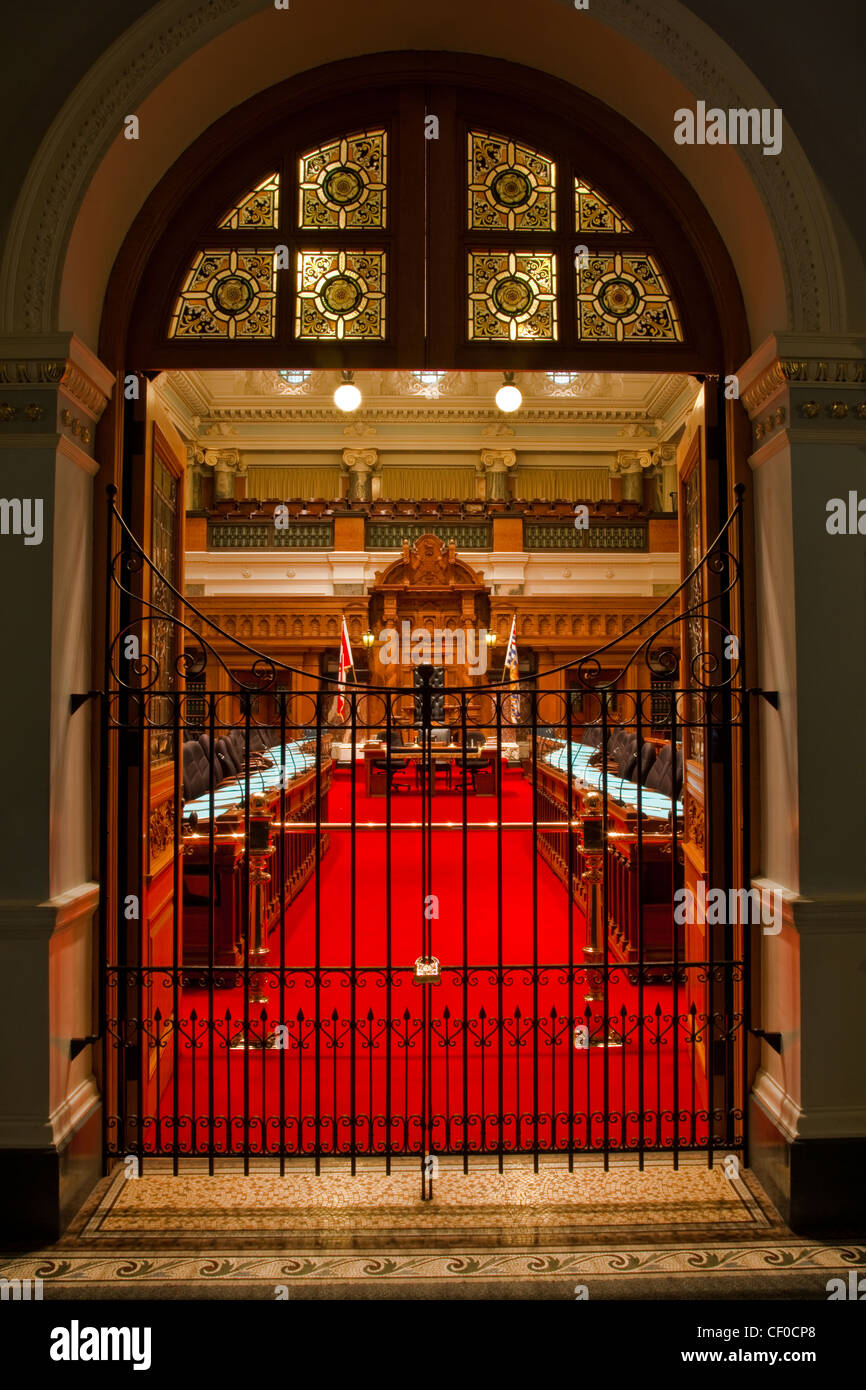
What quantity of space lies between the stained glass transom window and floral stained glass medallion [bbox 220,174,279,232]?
3.88 ft

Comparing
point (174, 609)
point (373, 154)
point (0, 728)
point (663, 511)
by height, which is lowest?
point (0, 728)

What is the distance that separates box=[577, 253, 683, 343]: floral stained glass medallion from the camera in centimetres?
334

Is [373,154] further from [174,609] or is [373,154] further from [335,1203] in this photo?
[335,1203]

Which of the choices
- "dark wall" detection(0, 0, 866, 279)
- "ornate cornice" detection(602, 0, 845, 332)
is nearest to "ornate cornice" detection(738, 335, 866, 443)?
"ornate cornice" detection(602, 0, 845, 332)

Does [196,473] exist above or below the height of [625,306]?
above

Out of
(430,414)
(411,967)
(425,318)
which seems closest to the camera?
(411,967)

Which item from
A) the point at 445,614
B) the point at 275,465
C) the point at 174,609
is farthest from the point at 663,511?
the point at 174,609

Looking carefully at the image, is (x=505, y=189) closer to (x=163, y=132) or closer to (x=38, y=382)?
(x=163, y=132)

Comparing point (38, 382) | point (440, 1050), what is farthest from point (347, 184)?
point (440, 1050)

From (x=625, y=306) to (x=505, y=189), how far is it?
0.67 meters

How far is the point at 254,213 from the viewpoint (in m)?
3.37
